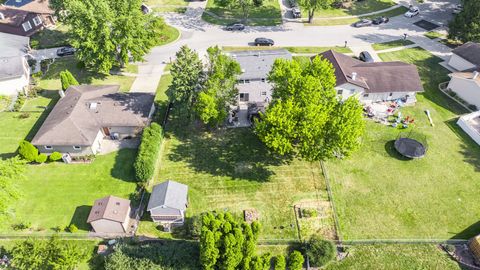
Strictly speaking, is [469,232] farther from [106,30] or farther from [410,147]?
[106,30]

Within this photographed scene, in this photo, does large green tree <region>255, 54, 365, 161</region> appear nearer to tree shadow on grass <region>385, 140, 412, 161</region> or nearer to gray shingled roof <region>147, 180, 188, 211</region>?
tree shadow on grass <region>385, 140, 412, 161</region>

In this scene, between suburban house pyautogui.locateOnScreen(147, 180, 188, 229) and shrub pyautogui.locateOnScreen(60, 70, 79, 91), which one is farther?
shrub pyautogui.locateOnScreen(60, 70, 79, 91)

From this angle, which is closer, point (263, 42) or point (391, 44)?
point (263, 42)

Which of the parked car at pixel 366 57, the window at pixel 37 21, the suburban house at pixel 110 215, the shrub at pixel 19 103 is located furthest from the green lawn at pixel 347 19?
the window at pixel 37 21

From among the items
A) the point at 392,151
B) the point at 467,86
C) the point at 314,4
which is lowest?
the point at 392,151

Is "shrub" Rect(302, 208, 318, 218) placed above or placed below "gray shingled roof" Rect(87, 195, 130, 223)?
below

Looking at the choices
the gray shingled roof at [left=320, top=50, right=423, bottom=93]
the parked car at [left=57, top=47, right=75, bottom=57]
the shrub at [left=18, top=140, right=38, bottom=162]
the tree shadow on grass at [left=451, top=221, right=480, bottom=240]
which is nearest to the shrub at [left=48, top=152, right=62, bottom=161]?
the shrub at [left=18, top=140, right=38, bottom=162]

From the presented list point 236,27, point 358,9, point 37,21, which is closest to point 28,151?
point 37,21

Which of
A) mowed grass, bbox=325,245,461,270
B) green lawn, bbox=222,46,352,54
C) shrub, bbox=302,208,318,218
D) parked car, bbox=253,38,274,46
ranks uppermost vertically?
parked car, bbox=253,38,274,46

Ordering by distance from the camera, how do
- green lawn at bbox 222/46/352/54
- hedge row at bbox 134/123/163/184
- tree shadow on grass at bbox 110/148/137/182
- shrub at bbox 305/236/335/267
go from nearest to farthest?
shrub at bbox 305/236/335/267
hedge row at bbox 134/123/163/184
tree shadow on grass at bbox 110/148/137/182
green lawn at bbox 222/46/352/54
